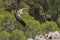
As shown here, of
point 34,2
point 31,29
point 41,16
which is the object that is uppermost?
point 34,2

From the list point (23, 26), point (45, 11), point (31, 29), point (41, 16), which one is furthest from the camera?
point (45, 11)

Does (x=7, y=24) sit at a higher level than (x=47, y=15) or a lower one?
lower

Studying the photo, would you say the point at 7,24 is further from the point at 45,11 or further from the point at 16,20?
the point at 45,11

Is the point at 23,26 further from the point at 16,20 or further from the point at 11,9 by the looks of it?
the point at 11,9

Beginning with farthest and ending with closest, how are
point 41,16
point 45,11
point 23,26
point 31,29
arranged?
point 45,11 < point 41,16 < point 23,26 < point 31,29

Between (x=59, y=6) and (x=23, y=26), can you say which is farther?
(x=59, y=6)

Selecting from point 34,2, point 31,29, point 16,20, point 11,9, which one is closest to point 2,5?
point 11,9

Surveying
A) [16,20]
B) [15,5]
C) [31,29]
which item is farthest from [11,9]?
[31,29]

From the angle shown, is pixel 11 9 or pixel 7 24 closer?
pixel 7 24

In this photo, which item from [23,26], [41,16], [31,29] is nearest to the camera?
[31,29]
